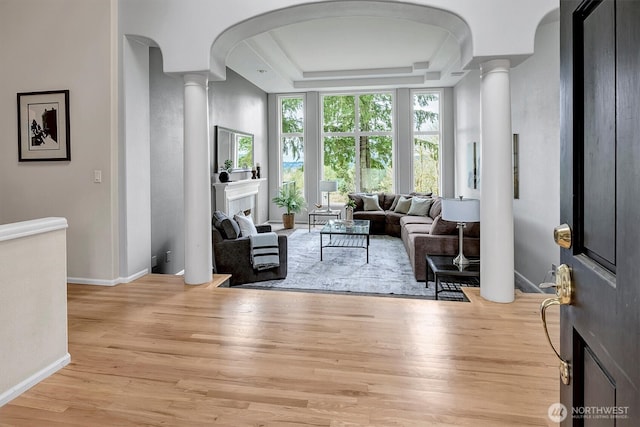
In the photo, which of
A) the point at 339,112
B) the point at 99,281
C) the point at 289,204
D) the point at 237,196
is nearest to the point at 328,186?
the point at 289,204

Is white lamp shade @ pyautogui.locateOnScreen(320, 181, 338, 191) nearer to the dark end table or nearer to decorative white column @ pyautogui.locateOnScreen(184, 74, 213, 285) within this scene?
the dark end table

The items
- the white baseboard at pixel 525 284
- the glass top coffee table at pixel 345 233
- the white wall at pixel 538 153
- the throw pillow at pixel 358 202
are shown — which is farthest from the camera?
the throw pillow at pixel 358 202

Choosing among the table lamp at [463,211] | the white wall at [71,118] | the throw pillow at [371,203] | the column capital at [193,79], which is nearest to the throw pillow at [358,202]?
the throw pillow at [371,203]

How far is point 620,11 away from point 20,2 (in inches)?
197

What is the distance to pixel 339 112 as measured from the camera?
958cm

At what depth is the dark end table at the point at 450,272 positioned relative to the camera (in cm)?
383

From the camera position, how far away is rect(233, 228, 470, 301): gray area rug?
4430 mm

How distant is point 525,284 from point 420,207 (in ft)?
11.5

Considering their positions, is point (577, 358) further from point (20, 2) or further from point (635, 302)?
point (20, 2)

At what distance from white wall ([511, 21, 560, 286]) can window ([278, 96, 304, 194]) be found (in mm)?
5593

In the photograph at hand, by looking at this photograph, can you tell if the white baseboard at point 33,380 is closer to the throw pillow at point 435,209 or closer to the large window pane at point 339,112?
the throw pillow at point 435,209

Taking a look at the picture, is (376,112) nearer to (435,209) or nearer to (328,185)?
(328,185)

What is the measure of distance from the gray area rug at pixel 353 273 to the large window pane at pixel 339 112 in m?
3.67

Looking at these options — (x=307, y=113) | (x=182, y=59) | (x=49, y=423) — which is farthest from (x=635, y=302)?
(x=307, y=113)
